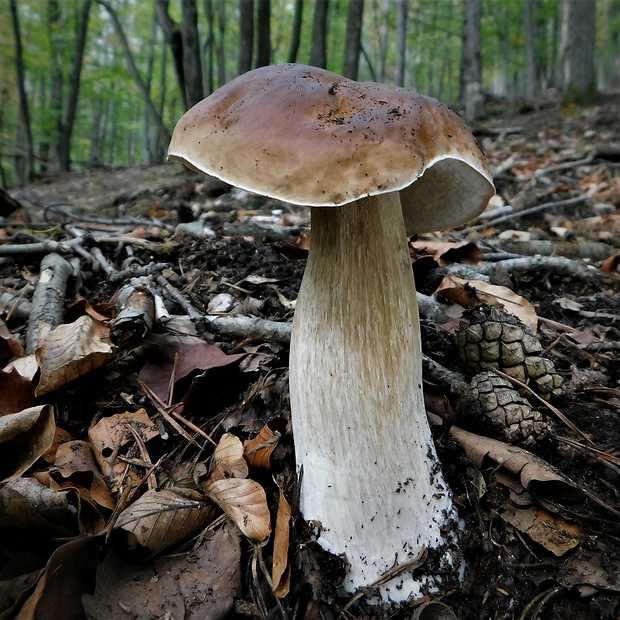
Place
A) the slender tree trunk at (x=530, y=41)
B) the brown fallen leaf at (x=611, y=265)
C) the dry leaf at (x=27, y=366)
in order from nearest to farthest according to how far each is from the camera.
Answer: the dry leaf at (x=27, y=366)
the brown fallen leaf at (x=611, y=265)
the slender tree trunk at (x=530, y=41)

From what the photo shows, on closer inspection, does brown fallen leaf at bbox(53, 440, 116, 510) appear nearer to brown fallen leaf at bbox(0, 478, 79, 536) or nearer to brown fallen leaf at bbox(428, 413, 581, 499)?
brown fallen leaf at bbox(0, 478, 79, 536)

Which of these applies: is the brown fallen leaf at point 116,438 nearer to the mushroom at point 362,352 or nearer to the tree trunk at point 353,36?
the mushroom at point 362,352

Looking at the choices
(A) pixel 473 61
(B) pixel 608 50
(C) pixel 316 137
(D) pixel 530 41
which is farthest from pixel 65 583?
(B) pixel 608 50

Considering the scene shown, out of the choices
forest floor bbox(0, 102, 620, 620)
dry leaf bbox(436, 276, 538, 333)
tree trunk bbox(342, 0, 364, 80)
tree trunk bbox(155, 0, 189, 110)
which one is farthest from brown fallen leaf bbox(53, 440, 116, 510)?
tree trunk bbox(342, 0, 364, 80)

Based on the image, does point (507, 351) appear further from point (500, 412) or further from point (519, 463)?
point (519, 463)

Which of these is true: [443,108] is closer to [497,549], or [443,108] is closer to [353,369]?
[353,369]

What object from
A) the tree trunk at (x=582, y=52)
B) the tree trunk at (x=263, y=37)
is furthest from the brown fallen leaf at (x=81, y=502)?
the tree trunk at (x=582, y=52)
